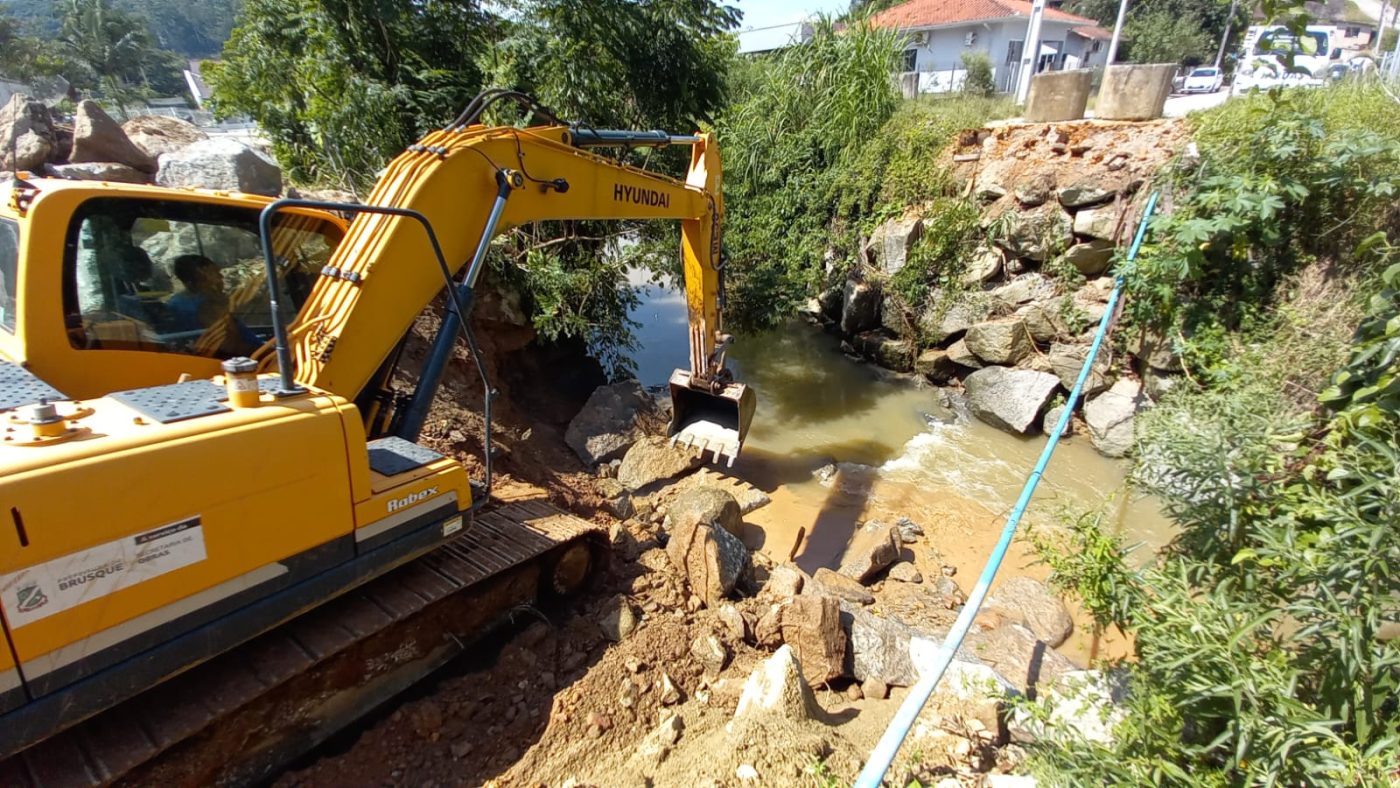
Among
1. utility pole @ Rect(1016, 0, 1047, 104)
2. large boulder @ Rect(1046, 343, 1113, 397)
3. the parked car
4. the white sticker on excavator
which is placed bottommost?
large boulder @ Rect(1046, 343, 1113, 397)

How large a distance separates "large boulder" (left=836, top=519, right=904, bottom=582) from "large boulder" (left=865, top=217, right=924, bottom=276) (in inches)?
201

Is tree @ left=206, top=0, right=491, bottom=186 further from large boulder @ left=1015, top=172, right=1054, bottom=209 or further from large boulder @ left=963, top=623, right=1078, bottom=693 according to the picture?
large boulder @ left=963, top=623, right=1078, bottom=693

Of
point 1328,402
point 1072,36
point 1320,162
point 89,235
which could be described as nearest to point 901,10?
point 1072,36

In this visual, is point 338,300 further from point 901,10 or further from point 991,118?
point 901,10

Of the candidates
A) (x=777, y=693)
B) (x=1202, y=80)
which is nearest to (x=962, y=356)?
(x=777, y=693)

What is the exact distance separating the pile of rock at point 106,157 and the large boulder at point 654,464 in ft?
18.1

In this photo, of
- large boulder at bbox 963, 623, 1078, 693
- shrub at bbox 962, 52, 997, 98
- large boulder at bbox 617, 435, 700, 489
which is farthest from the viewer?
shrub at bbox 962, 52, 997, 98

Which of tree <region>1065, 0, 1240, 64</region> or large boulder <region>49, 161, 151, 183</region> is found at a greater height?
tree <region>1065, 0, 1240, 64</region>

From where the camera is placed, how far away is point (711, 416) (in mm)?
5992

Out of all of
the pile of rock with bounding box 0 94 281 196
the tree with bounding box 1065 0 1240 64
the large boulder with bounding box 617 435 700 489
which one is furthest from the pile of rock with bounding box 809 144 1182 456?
the tree with bounding box 1065 0 1240 64

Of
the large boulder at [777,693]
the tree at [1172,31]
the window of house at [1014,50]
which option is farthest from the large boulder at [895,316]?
the tree at [1172,31]

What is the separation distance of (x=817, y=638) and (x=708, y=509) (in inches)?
60.1

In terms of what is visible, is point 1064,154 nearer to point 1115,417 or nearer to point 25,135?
point 1115,417

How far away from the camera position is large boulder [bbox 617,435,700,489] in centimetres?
610
